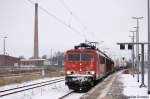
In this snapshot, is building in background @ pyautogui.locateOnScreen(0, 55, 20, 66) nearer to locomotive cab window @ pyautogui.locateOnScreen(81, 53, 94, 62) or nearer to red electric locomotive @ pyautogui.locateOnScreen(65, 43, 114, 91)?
red electric locomotive @ pyautogui.locateOnScreen(65, 43, 114, 91)

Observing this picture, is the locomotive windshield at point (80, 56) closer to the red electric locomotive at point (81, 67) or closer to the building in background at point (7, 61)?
the red electric locomotive at point (81, 67)

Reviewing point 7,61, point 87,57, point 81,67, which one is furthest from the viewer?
point 7,61

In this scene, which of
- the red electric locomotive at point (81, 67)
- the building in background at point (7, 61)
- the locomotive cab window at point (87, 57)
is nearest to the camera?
the red electric locomotive at point (81, 67)

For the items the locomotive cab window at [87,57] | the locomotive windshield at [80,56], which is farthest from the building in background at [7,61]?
the locomotive cab window at [87,57]

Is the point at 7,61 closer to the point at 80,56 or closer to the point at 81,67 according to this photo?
the point at 80,56

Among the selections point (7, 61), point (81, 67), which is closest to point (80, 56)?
point (81, 67)

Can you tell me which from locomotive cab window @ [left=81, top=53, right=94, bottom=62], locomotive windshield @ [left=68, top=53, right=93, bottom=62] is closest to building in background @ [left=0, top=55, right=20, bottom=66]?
locomotive windshield @ [left=68, top=53, right=93, bottom=62]

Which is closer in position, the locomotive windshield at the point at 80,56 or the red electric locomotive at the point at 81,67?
the red electric locomotive at the point at 81,67

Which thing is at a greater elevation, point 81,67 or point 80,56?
point 80,56

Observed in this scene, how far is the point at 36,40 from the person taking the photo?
97438 millimetres

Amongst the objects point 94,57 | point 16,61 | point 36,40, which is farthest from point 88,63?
point 16,61

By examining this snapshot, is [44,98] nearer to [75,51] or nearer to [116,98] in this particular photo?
[116,98]

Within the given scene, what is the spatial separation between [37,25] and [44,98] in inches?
3158

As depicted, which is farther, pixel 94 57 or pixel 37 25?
pixel 37 25
